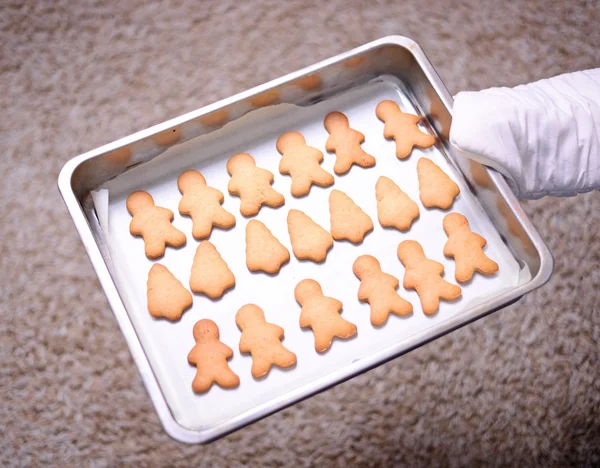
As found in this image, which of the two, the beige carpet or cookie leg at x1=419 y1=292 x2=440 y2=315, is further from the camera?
the beige carpet

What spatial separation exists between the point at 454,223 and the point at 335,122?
22cm

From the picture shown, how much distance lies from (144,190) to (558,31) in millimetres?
1022

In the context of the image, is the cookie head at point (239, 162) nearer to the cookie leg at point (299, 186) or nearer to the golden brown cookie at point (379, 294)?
the cookie leg at point (299, 186)

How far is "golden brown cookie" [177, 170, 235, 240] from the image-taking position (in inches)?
33.6

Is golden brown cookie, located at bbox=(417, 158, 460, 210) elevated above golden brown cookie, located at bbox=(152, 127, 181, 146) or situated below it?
below

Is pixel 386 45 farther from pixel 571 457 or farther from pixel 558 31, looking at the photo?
pixel 571 457

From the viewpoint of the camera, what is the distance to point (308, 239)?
0.84 meters

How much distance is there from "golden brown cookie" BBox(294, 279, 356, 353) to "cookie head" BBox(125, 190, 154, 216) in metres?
0.25

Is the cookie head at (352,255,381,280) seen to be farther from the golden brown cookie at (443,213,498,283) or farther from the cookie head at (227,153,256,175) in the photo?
the cookie head at (227,153,256,175)

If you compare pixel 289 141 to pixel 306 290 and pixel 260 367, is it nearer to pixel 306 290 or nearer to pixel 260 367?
pixel 306 290

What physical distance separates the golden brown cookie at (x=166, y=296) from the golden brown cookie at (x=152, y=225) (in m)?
0.04

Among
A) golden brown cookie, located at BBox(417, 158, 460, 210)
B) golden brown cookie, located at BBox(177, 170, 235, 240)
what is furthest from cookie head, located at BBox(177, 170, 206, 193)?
golden brown cookie, located at BBox(417, 158, 460, 210)

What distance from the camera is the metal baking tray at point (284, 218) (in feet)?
2.56

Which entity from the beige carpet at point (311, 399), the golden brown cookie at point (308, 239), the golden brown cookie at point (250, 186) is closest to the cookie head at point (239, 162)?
the golden brown cookie at point (250, 186)
